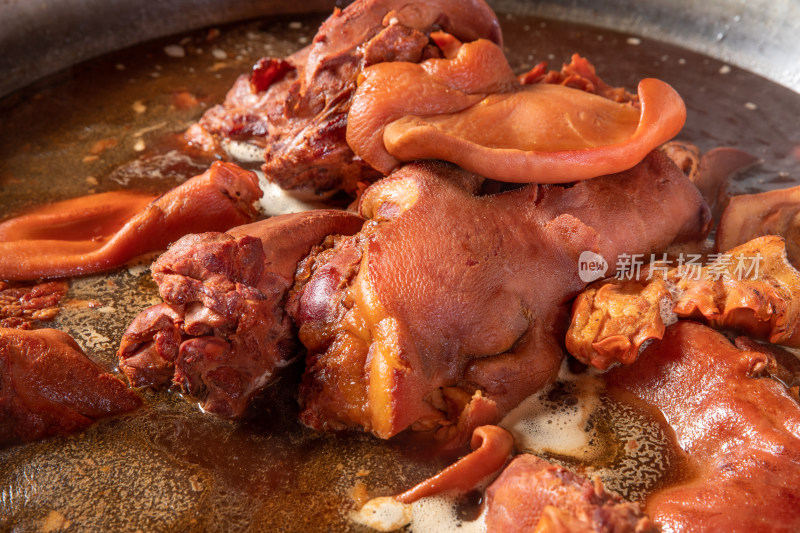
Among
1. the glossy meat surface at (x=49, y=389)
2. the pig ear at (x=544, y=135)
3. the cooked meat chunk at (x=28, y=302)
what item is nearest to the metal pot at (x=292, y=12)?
the cooked meat chunk at (x=28, y=302)

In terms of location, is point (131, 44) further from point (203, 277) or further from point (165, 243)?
point (203, 277)

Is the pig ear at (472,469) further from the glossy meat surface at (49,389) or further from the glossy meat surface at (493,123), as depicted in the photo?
the glossy meat surface at (49,389)

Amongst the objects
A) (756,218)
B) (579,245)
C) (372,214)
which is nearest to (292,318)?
(372,214)

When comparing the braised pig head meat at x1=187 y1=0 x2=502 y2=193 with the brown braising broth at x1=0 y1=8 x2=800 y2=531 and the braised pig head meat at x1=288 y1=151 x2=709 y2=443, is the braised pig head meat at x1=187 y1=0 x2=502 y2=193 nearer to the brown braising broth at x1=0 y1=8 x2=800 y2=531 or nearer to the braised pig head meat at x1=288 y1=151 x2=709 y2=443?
the braised pig head meat at x1=288 y1=151 x2=709 y2=443

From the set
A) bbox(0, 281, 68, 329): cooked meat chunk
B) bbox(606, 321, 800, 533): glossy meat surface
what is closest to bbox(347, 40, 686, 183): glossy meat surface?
bbox(606, 321, 800, 533): glossy meat surface

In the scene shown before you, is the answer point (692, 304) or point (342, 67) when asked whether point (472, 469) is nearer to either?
point (692, 304)

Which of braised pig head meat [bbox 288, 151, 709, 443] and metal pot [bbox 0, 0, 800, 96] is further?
metal pot [bbox 0, 0, 800, 96]
